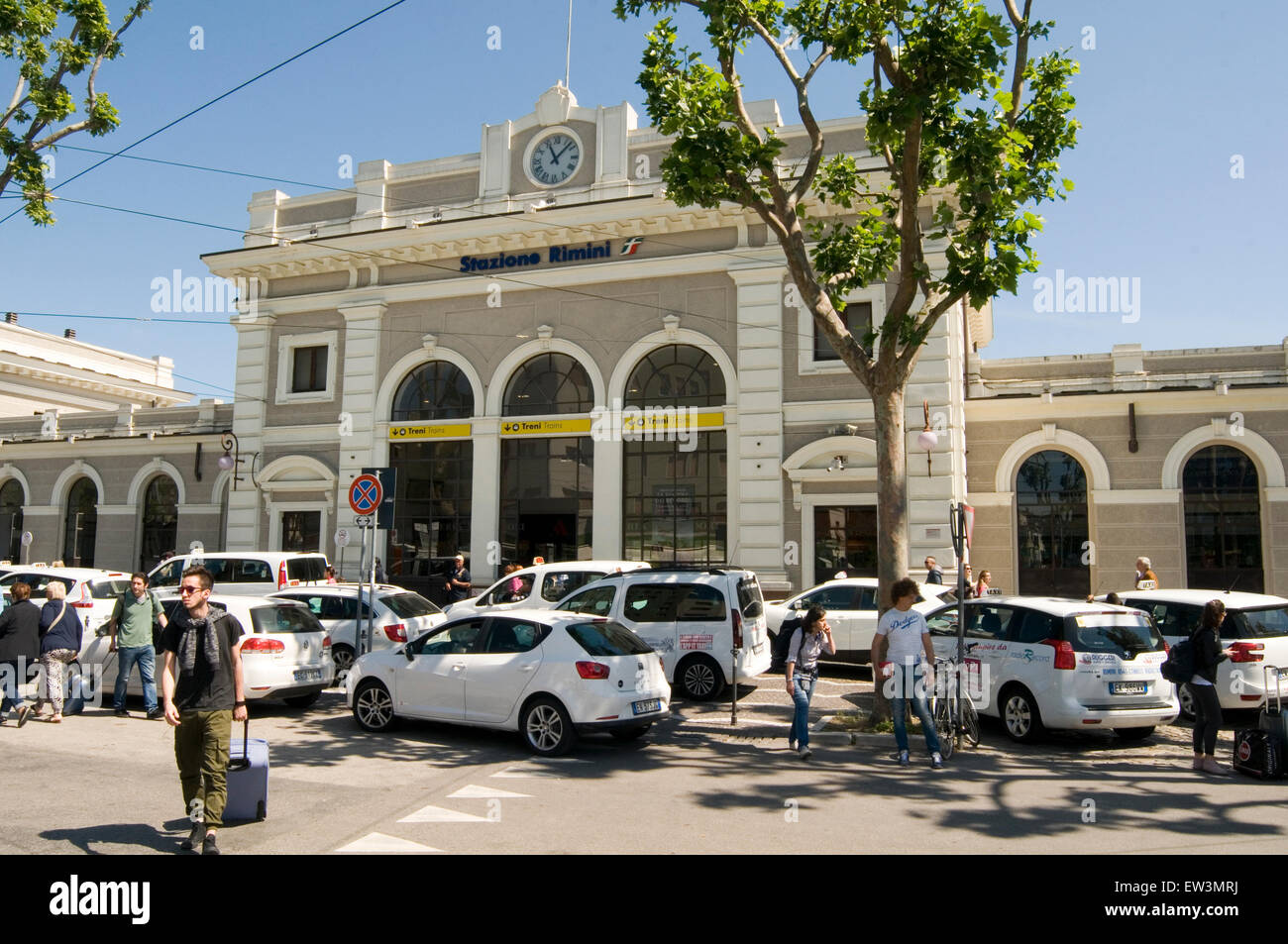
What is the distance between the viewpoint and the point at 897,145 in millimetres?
11367

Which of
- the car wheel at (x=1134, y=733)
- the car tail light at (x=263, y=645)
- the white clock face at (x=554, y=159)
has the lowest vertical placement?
the car wheel at (x=1134, y=733)

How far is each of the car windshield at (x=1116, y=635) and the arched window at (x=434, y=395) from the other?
56.2 feet

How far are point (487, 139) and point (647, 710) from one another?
1879 cm

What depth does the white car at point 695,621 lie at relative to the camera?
13.1m

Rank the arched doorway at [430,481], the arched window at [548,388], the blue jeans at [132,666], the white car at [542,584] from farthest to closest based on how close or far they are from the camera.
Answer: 1. the arched doorway at [430,481]
2. the arched window at [548,388]
3. the white car at [542,584]
4. the blue jeans at [132,666]

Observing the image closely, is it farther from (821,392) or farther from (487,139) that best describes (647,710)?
(487,139)

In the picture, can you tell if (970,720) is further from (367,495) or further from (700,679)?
(367,495)

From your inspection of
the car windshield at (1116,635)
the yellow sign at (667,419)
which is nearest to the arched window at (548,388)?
the yellow sign at (667,419)

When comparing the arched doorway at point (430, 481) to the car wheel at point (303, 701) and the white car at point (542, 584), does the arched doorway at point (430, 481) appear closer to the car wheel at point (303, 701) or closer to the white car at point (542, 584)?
the white car at point (542, 584)

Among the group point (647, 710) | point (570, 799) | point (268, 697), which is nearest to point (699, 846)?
point (570, 799)

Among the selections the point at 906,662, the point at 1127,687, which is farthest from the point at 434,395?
the point at 1127,687

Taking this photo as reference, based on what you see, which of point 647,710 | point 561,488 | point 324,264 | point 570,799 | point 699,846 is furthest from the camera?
point 324,264
